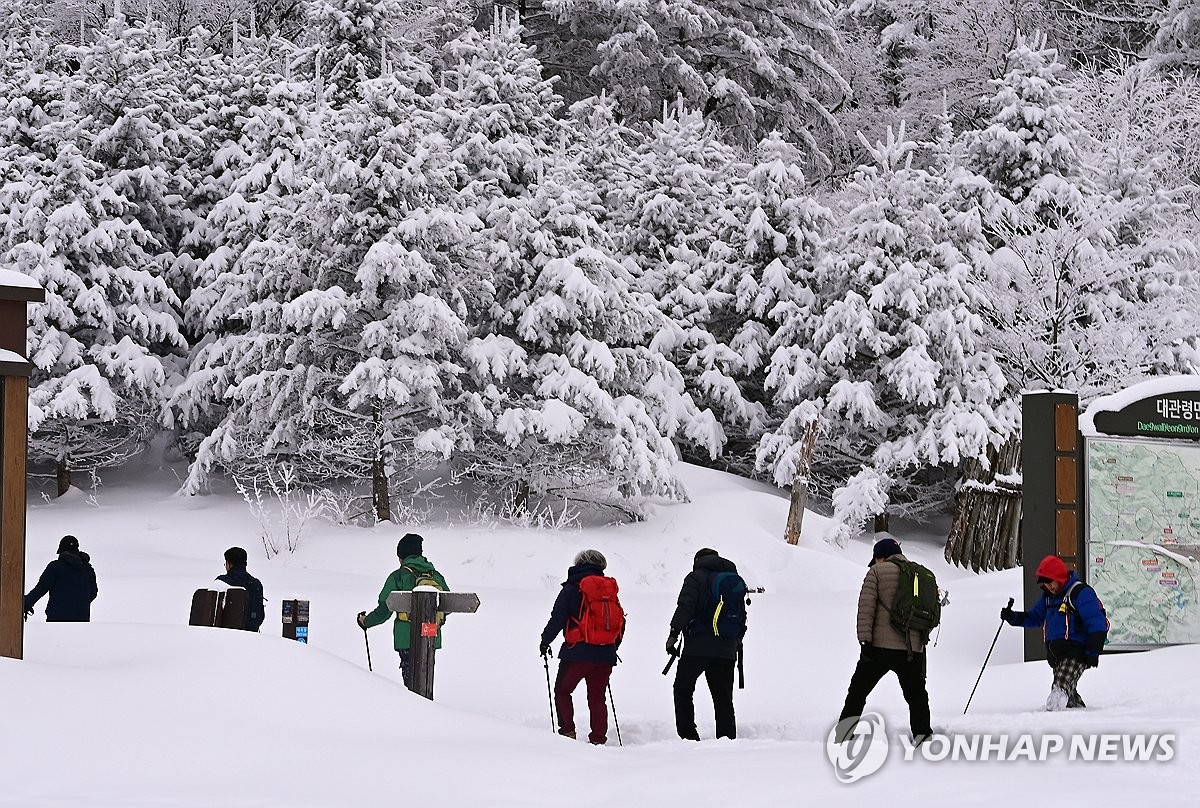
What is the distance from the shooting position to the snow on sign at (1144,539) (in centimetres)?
1290

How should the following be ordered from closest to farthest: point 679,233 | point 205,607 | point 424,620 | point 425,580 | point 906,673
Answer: point 906,673 → point 424,620 → point 425,580 → point 205,607 → point 679,233

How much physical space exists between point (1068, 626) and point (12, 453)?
765 cm

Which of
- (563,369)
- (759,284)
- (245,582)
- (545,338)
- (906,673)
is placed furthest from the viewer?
(759,284)

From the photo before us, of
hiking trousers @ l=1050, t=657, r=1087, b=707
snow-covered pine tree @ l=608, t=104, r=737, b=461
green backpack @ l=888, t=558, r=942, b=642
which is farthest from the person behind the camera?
snow-covered pine tree @ l=608, t=104, r=737, b=461

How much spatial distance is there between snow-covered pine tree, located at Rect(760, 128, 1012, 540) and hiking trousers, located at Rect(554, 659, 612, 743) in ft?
44.8

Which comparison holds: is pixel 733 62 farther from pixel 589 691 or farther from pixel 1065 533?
pixel 589 691

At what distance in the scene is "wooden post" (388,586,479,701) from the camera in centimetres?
1017

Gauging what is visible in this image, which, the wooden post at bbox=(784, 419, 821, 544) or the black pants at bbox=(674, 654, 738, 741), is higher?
the wooden post at bbox=(784, 419, 821, 544)

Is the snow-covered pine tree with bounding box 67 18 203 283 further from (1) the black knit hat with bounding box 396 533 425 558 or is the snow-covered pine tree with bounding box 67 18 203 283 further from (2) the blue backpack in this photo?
(2) the blue backpack

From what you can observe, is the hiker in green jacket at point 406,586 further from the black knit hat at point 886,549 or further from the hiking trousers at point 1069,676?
the hiking trousers at point 1069,676

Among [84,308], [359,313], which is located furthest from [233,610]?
[84,308]

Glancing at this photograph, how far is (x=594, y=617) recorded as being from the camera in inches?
375

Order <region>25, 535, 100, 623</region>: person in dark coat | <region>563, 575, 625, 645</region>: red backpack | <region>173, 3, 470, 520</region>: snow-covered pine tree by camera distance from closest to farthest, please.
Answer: <region>563, 575, 625, 645</region>: red backpack → <region>25, 535, 100, 623</region>: person in dark coat → <region>173, 3, 470, 520</region>: snow-covered pine tree

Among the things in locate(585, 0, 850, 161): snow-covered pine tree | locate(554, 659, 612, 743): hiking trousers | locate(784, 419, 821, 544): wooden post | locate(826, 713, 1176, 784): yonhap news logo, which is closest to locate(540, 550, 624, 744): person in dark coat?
locate(554, 659, 612, 743): hiking trousers
